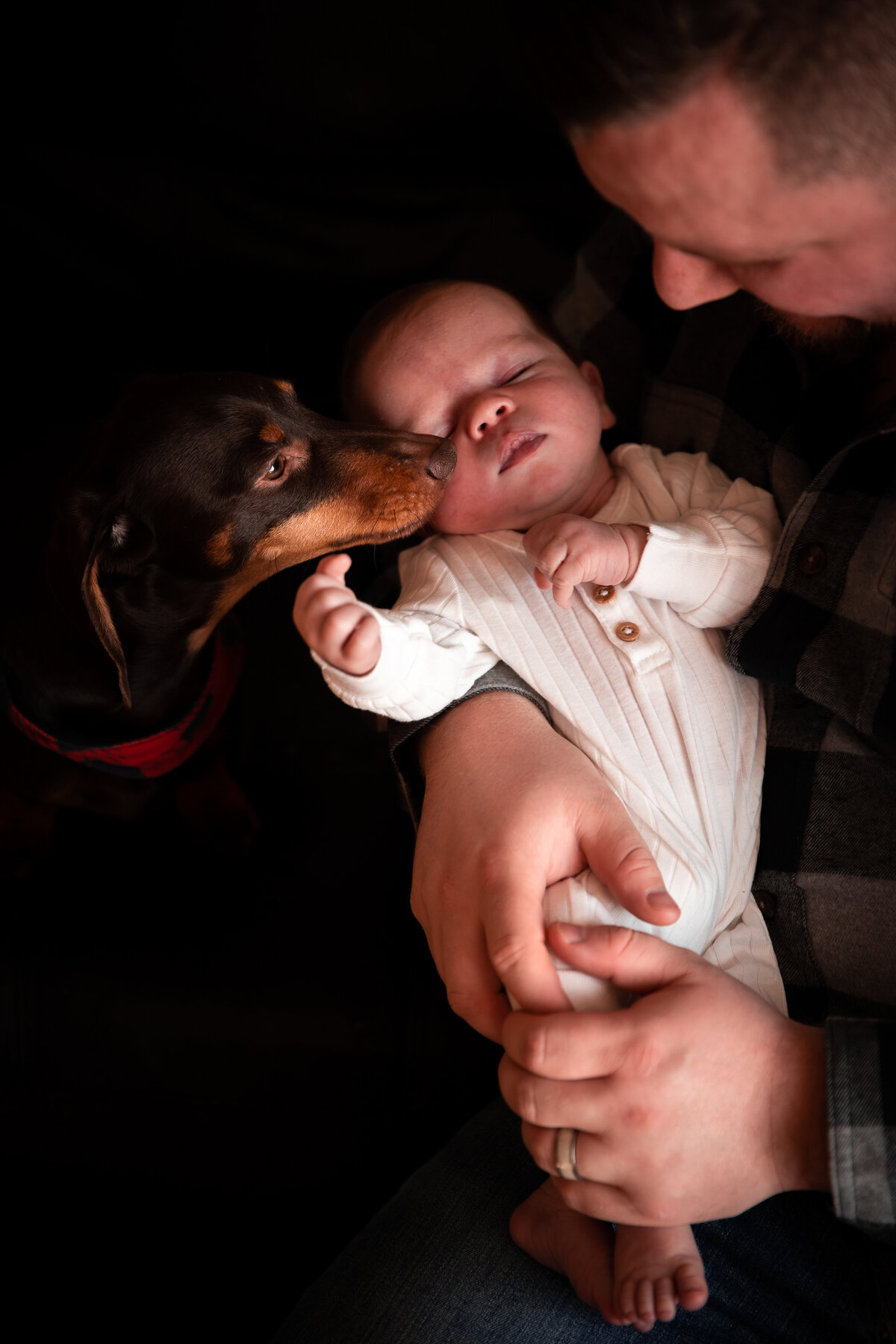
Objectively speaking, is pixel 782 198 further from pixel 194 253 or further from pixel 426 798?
pixel 194 253

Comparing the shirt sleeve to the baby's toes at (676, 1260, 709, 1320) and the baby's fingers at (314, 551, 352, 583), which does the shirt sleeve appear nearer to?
the baby's toes at (676, 1260, 709, 1320)

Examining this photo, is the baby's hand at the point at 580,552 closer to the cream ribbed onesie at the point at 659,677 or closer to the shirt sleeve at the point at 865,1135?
the cream ribbed onesie at the point at 659,677

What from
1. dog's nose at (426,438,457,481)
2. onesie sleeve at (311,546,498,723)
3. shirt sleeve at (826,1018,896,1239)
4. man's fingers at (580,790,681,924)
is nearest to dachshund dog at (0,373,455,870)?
dog's nose at (426,438,457,481)

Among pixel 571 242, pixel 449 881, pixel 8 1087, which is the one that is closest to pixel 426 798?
pixel 449 881

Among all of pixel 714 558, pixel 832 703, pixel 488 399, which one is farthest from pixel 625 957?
pixel 488 399

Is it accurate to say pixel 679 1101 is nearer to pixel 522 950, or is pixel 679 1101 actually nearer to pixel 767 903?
pixel 522 950

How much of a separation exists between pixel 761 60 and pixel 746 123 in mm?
34

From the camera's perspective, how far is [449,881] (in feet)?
2.80

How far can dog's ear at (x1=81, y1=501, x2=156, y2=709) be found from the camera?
3.35 ft

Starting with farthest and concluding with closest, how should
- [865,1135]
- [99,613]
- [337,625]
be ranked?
[99,613], [337,625], [865,1135]

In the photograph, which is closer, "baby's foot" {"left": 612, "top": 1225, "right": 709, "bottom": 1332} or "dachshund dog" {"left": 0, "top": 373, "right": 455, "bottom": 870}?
"baby's foot" {"left": 612, "top": 1225, "right": 709, "bottom": 1332}

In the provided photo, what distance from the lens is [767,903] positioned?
912mm

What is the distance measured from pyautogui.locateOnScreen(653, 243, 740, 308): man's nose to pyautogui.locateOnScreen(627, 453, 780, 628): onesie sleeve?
0.26 m

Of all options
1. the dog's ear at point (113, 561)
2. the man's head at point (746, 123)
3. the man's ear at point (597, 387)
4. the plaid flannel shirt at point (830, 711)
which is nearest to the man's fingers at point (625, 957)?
the plaid flannel shirt at point (830, 711)
